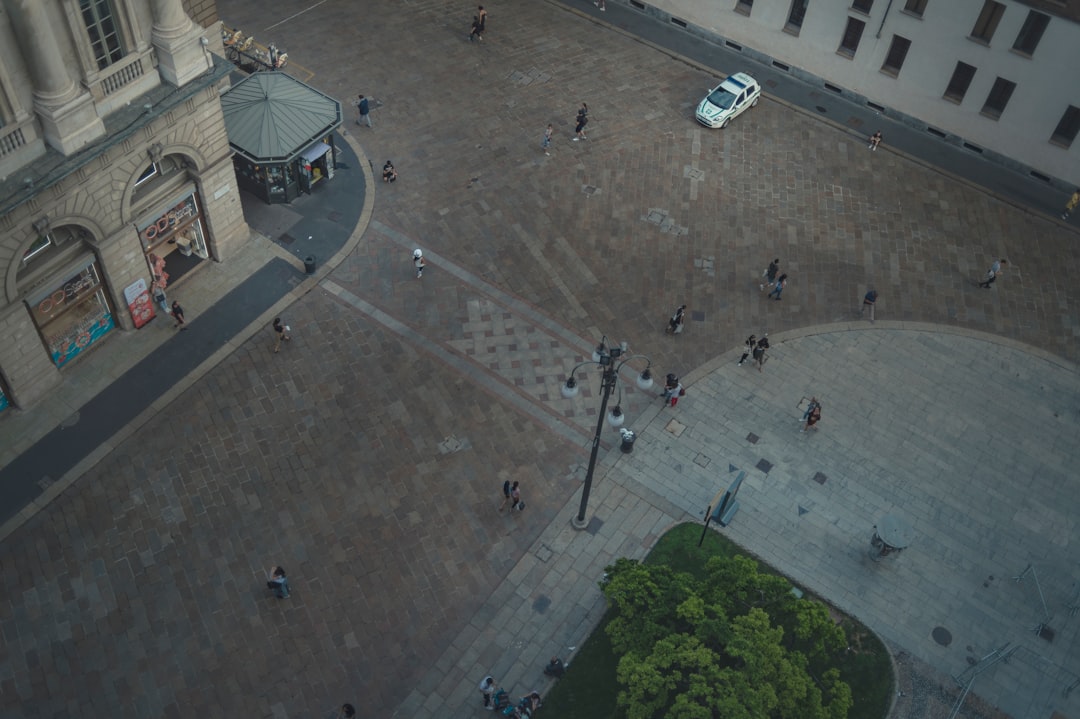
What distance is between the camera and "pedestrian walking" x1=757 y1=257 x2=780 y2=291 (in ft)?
141

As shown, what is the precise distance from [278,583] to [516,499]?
867cm

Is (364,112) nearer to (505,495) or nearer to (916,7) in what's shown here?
(505,495)

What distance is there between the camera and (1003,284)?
1778 inches

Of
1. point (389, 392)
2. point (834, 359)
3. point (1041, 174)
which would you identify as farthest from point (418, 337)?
point (1041, 174)

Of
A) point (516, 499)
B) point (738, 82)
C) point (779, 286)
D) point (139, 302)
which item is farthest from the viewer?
point (738, 82)

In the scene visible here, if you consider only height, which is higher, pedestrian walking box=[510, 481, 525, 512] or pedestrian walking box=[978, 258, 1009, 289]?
pedestrian walking box=[978, 258, 1009, 289]

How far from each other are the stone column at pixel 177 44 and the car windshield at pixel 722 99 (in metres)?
26.3

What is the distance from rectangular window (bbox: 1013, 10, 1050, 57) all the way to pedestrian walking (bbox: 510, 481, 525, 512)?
3255 cm

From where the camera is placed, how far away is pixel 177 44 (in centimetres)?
3334

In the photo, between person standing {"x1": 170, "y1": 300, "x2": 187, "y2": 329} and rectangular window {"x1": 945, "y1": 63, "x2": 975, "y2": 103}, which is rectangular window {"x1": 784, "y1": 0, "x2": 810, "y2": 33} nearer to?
rectangular window {"x1": 945, "y1": 63, "x2": 975, "y2": 103}

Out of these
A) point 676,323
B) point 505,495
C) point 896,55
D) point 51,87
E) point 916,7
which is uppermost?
point 51,87

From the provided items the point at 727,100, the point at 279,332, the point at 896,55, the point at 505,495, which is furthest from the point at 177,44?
the point at 896,55

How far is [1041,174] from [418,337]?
33265 millimetres

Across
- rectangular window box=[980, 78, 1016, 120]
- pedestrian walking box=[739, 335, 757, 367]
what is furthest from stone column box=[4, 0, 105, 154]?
rectangular window box=[980, 78, 1016, 120]
